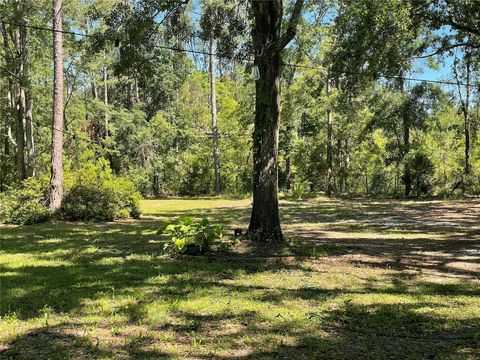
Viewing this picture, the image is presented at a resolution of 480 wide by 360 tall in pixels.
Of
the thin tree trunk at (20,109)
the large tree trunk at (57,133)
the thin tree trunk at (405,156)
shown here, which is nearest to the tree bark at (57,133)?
the large tree trunk at (57,133)

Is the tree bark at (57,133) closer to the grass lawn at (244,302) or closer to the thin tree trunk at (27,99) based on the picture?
the grass lawn at (244,302)

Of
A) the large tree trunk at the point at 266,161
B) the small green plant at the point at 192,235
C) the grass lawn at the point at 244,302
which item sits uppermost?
the large tree trunk at the point at 266,161

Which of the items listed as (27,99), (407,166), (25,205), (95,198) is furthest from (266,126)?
(407,166)

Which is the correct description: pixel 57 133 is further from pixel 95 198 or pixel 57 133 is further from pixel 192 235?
pixel 192 235

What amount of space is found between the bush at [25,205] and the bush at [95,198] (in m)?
0.67

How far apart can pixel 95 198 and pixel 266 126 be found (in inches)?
308

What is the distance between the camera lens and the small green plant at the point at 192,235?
723 cm

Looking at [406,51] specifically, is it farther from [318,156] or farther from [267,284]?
[318,156]

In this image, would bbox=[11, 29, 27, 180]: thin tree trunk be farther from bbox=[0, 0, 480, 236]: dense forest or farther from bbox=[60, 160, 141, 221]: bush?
bbox=[60, 160, 141, 221]: bush

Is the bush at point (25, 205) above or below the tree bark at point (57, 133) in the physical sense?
below

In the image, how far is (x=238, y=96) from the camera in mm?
36531

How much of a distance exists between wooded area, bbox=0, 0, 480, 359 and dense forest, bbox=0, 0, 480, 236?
0.24 ft

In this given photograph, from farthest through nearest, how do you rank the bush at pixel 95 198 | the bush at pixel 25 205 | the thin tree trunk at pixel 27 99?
1. the thin tree trunk at pixel 27 99
2. the bush at pixel 95 198
3. the bush at pixel 25 205

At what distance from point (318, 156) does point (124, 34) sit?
2420cm
